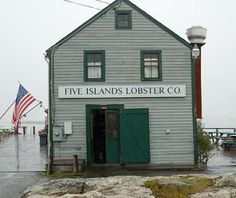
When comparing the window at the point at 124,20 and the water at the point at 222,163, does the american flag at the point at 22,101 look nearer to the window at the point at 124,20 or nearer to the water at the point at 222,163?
the water at the point at 222,163

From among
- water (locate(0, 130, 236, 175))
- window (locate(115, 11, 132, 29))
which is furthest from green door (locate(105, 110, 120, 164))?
window (locate(115, 11, 132, 29))

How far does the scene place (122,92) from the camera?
765 inches

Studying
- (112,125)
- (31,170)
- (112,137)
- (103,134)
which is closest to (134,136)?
(112,137)

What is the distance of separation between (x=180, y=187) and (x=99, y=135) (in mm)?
10333

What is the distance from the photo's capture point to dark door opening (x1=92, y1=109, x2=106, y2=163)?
64.5 ft

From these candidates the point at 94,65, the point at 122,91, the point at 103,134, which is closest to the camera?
the point at 122,91

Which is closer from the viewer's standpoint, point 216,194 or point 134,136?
point 216,194

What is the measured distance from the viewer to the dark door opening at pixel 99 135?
64.5ft

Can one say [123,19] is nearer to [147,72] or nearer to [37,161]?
[147,72]

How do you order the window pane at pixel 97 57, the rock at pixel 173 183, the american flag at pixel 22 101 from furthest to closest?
1. the american flag at pixel 22 101
2. the window pane at pixel 97 57
3. the rock at pixel 173 183

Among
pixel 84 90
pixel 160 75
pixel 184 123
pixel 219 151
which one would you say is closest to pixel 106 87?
pixel 84 90

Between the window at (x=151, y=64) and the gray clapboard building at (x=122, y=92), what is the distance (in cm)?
4

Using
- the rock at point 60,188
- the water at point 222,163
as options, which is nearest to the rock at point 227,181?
the rock at point 60,188

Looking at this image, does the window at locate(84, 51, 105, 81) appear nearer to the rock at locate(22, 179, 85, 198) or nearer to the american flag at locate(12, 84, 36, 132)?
the rock at locate(22, 179, 85, 198)
